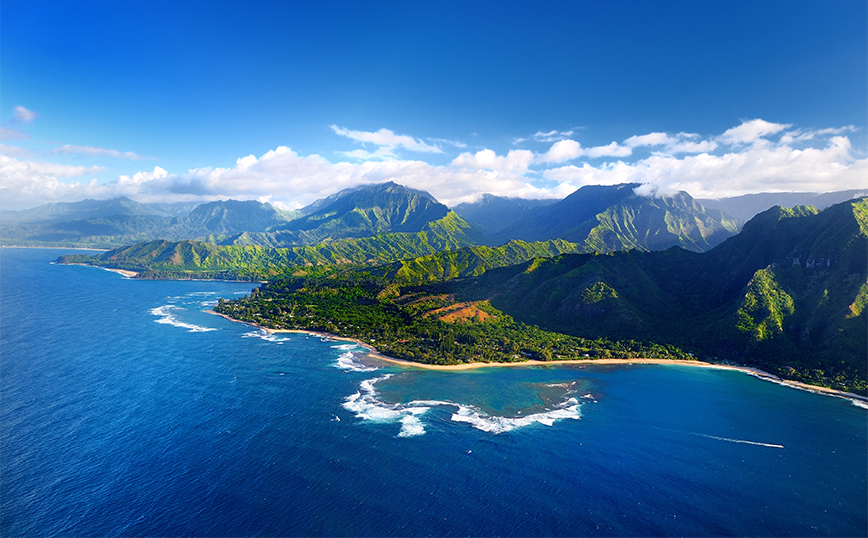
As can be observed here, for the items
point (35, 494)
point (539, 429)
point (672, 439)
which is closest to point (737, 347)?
point (672, 439)

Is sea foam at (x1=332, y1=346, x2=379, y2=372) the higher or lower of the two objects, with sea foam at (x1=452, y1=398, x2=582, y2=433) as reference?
higher

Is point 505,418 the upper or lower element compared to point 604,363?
upper

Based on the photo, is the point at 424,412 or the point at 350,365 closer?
the point at 424,412

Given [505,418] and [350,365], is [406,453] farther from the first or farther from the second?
[350,365]

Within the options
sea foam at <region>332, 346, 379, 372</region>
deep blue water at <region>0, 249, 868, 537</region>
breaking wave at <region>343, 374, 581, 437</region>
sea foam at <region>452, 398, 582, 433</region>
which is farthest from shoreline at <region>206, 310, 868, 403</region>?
sea foam at <region>452, 398, 582, 433</region>

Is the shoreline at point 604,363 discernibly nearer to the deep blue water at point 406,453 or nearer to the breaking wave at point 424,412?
the deep blue water at point 406,453

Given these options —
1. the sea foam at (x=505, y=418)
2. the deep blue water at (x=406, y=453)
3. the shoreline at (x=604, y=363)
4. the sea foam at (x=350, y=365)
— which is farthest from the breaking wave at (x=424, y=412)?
the shoreline at (x=604, y=363)

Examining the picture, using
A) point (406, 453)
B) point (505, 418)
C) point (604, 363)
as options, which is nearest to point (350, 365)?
point (406, 453)

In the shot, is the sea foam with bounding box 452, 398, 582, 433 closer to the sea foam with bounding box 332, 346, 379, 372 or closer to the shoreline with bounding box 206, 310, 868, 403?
the shoreline with bounding box 206, 310, 868, 403
